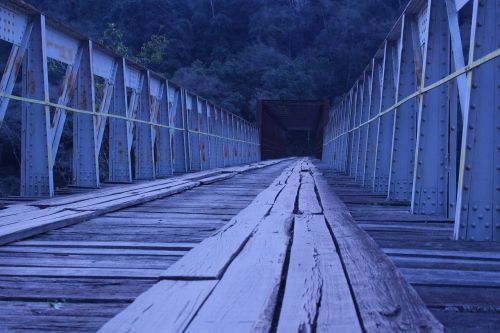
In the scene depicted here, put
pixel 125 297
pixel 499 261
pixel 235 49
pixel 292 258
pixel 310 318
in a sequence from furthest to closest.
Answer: pixel 235 49, pixel 499 261, pixel 292 258, pixel 125 297, pixel 310 318

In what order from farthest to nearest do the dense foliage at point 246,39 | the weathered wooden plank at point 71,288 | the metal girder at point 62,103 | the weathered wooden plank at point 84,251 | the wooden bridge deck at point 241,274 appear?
the dense foliage at point 246,39
the metal girder at point 62,103
the weathered wooden plank at point 84,251
the weathered wooden plank at point 71,288
the wooden bridge deck at point 241,274

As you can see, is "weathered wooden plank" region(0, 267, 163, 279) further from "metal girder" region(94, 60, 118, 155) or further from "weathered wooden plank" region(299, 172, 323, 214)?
"metal girder" region(94, 60, 118, 155)

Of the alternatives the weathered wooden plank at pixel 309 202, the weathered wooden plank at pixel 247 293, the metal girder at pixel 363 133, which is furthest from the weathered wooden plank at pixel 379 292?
the metal girder at pixel 363 133

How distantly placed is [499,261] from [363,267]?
103 cm

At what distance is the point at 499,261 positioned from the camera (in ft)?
10.2

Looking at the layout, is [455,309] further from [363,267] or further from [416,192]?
[416,192]

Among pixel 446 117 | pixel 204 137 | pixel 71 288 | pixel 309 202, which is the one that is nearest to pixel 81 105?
pixel 309 202

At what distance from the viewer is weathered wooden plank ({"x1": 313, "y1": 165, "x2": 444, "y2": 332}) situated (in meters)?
1.79

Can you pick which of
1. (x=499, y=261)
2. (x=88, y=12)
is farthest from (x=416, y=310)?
(x=88, y=12)

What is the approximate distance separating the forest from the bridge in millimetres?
45741

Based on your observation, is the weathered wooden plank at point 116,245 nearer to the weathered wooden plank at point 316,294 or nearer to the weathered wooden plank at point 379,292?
the weathered wooden plank at point 316,294

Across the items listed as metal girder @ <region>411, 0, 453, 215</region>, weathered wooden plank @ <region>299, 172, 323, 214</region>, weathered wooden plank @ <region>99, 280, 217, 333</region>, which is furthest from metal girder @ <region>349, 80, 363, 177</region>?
weathered wooden plank @ <region>99, 280, 217, 333</region>

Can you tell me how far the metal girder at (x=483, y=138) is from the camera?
12.2 ft

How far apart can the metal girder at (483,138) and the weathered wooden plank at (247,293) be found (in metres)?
1.44
